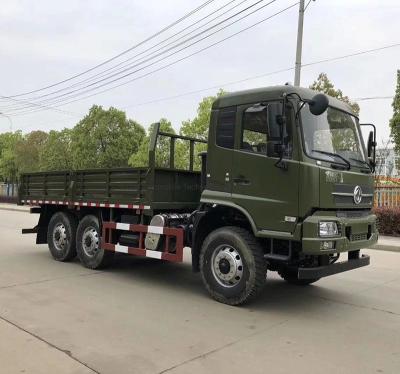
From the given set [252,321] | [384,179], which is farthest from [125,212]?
[384,179]

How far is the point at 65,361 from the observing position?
4.48 meters

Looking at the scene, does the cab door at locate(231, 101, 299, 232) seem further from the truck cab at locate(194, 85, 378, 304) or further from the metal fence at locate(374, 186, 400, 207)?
the metal fence at locate(374, 186, 400, 207)

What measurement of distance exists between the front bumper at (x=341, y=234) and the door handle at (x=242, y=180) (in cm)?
99

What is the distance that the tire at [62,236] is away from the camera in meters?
9.70

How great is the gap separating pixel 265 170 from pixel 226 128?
94 centimetres

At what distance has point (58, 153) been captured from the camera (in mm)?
40594

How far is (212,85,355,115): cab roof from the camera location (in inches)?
250

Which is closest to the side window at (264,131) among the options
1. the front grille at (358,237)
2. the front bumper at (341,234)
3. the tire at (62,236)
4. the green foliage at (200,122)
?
the front bumper at (341,234)

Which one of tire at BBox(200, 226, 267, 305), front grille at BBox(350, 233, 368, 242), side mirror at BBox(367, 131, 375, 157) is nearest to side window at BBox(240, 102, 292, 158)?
tire at BBox(200, 226, 267, 305)

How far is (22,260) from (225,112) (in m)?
5.49

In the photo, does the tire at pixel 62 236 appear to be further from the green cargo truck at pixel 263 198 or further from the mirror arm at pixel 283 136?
the mirror arm at pixel 283 136

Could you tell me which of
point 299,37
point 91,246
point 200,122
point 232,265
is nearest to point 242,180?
point 232,265

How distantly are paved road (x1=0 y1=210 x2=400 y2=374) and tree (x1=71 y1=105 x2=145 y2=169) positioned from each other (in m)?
30.4

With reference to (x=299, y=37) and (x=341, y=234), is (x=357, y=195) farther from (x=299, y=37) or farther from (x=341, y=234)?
(x=299, y=37)
